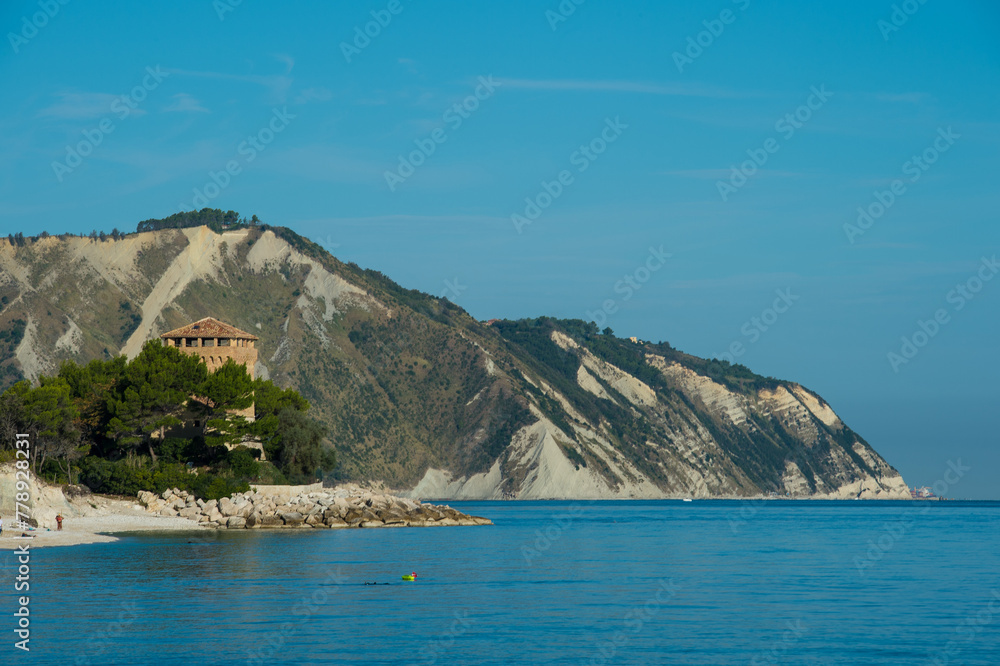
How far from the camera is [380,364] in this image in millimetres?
134250

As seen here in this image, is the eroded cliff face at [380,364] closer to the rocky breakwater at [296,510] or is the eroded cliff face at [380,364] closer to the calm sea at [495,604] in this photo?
the rocky breakwater at [296,510]

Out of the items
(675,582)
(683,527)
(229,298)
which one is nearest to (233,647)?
(675,582)

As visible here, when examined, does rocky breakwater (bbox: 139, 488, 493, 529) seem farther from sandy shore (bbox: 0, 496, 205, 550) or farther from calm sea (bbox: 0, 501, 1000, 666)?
calm sea (bbox: 0, 501, 1000, 666)

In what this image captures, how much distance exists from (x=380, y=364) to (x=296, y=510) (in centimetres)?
7381

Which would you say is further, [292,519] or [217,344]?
[217,344]

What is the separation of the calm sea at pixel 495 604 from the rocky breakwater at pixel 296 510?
714cm

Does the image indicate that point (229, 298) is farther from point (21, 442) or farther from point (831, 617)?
point (831, 617)

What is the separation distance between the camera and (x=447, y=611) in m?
27.9

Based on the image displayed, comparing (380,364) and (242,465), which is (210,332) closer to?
(242,465)

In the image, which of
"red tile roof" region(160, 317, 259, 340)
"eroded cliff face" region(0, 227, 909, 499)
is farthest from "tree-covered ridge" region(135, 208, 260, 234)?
"red tile roof" region(160, 317, 259, 340)

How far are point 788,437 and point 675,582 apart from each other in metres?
144

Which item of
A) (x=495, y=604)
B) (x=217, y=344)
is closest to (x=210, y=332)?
(x=217, y=344)

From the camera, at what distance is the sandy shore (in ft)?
142

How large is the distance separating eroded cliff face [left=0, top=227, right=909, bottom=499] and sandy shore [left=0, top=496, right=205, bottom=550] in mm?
62193
